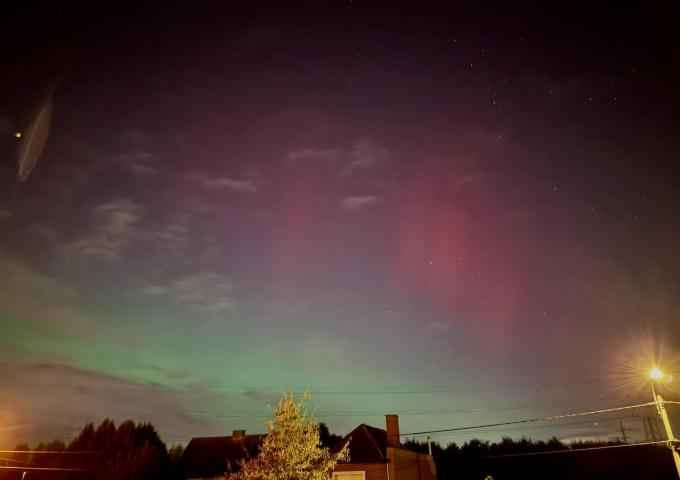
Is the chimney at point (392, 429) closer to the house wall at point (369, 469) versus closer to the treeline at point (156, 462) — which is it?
the house wall at point (369, 469)

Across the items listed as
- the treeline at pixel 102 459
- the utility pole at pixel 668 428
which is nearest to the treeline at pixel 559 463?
the utility pole at pixel 668 428

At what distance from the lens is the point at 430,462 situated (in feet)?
150

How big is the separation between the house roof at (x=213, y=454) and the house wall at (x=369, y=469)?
36.8 ft

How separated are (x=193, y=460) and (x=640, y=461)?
53.0m

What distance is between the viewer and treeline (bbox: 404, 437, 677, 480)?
52.5 metres

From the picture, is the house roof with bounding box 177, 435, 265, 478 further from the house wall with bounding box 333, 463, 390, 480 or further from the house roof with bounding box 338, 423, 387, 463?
the house wall with bounding box 333, 463, 390, 480

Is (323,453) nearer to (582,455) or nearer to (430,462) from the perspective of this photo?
(430,462)

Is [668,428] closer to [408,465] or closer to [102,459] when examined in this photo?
[408,465]

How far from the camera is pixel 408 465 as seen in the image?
39.4 m

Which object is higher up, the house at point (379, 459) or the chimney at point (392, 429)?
the chimney at point (392, 429)

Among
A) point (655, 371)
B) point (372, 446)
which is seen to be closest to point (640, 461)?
point (372, 446)

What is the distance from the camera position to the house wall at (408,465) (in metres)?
36.8

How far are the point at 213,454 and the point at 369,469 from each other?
20.5 m

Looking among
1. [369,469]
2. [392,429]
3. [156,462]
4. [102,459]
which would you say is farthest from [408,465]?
[102,459]
